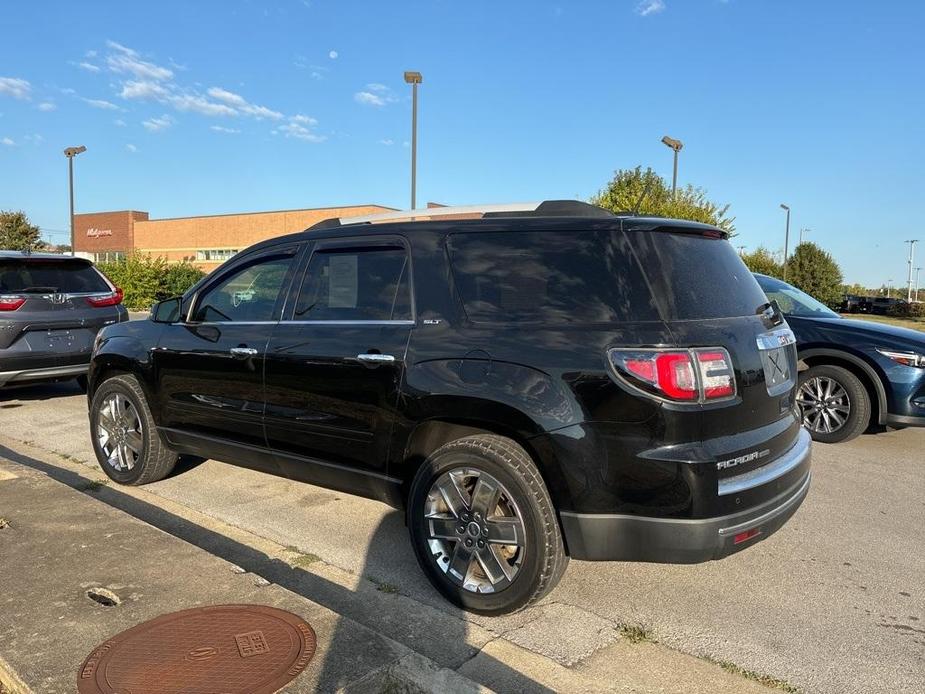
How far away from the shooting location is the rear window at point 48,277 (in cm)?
756

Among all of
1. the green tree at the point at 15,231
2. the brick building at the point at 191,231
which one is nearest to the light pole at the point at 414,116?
the brick building at the point at 191,231

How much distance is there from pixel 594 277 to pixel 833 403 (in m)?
4.61

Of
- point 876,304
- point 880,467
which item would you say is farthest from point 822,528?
point 876,304

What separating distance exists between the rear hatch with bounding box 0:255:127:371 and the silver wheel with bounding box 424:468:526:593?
618 cm

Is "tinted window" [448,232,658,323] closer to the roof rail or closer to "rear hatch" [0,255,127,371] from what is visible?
the roof rail

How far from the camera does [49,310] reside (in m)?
7.68

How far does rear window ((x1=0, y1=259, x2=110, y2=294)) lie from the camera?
756 centimetres

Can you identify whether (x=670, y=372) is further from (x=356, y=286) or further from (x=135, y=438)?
(x=135, y=438)

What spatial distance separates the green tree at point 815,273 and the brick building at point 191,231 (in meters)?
25.4

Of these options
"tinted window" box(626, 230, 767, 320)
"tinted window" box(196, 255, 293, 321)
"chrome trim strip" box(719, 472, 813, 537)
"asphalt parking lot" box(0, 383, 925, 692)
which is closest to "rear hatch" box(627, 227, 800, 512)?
"tinted window" box(626, 230, 767, 320)

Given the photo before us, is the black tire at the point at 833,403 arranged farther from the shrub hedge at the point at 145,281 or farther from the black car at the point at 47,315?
the shrub hedge at the point at 145,281

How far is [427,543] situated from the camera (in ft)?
10.8

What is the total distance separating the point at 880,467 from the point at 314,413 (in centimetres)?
475

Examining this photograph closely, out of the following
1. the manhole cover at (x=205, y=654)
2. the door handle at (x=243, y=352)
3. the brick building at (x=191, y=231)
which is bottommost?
the manhole cover at (x=205, y=654)
